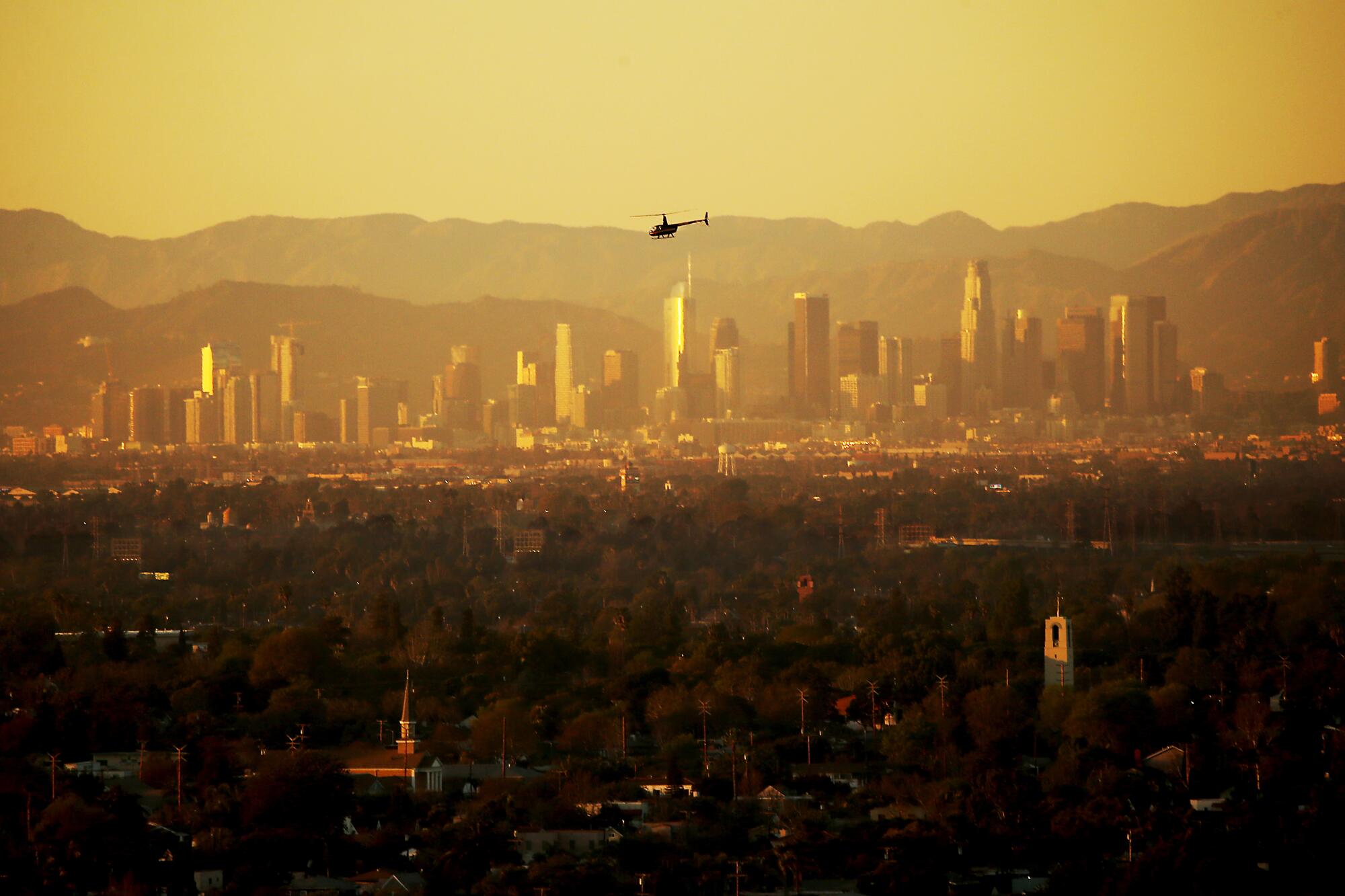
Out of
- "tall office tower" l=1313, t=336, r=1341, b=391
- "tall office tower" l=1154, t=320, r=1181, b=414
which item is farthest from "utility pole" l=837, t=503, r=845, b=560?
"tall office tower" l=1154, t=320, r=1181, b=414

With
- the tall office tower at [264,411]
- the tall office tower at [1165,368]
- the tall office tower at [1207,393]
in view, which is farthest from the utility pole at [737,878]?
the tall office tower at [264,411]

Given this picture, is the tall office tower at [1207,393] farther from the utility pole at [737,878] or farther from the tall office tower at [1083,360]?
the utility pole at [737,878]

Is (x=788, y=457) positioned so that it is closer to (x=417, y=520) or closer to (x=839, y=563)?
(x=417, y=520)

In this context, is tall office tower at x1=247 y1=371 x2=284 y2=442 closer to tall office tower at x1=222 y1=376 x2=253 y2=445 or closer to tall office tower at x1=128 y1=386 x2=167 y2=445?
tall office tower at x1=222 y1=376 x2=253 y2=445

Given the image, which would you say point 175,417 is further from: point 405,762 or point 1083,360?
point 405,762

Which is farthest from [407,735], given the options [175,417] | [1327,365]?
[175,417]

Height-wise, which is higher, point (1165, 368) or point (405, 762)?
point (1165, 368)
